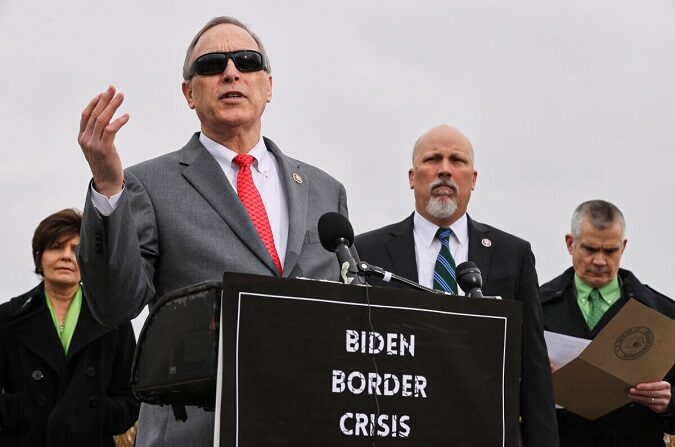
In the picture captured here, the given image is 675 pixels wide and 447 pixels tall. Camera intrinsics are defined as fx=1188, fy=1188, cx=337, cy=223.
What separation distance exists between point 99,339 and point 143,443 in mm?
2694

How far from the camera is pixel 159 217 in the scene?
3871 mm

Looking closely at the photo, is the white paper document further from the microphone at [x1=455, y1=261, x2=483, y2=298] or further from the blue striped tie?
the microphone at [x1=455, y1=261, x2=483, y2=298]

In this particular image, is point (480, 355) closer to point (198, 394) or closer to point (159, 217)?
point (198, 394)

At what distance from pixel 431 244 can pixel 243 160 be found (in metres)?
1.98

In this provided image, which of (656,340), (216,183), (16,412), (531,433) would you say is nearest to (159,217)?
(216,183)

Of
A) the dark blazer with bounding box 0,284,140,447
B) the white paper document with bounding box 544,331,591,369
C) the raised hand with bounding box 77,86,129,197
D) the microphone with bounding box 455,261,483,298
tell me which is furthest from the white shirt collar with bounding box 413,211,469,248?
the raised hand with bounding box 77,86,129,197

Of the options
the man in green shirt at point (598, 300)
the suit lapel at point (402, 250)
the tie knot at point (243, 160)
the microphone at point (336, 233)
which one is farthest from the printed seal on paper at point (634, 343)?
the microphone at point (336, 233)

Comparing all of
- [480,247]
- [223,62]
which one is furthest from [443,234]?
[223,62]

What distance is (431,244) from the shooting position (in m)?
5.91

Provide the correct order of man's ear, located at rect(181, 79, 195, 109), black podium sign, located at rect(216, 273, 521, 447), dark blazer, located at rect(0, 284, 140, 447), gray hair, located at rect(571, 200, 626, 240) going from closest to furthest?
black podium sign, located at rect(216, 273, 521, 447) → man's ear, located at rect(181, 79, 195, 109) → dark blazer, located at rect(0, 284, 140, 447) → gray hair, located at rect(571, 200, 626, 240)

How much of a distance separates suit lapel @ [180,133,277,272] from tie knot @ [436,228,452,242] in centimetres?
206

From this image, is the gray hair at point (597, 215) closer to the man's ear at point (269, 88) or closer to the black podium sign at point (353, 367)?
the man's ear at point (269, 88)

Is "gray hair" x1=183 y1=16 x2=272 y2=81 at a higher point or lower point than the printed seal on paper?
higher

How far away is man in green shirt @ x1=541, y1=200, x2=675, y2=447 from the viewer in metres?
6.68
